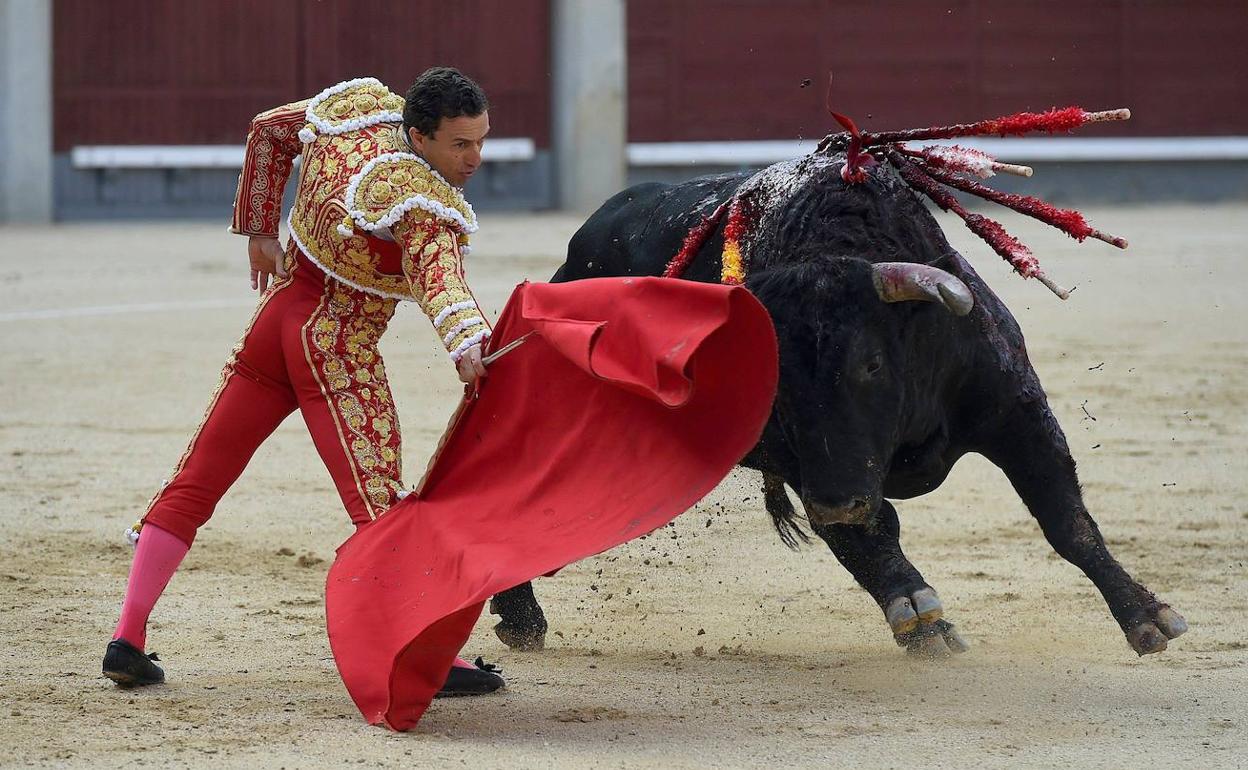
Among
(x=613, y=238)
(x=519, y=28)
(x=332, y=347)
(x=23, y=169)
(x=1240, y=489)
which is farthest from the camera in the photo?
(x=519, y=28)

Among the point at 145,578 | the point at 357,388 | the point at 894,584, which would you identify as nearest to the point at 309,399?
the point at 357,388

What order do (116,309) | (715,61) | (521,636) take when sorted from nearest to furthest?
(521,636) → (116,309) → (715,61)

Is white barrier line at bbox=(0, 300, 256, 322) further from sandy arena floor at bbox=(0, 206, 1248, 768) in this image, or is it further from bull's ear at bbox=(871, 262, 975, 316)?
bull's ear at bbox=(871, 262, 975, 316)

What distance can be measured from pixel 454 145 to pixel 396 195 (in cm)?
11

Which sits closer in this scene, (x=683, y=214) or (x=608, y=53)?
(x=683, y=214)

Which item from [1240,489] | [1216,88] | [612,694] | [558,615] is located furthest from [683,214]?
[1216,88]

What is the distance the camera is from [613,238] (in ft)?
11.7

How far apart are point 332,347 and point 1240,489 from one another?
261 cm

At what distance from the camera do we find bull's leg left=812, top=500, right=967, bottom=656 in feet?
9.76

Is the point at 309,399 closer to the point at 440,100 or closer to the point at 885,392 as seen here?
the point at 440,100

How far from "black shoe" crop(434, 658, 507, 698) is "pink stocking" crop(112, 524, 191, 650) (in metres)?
0.44

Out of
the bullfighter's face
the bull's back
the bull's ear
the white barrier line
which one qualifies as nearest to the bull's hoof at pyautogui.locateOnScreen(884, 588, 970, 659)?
the bull's ear

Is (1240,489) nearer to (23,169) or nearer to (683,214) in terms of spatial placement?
(683,214)

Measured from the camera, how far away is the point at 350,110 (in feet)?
8.79
